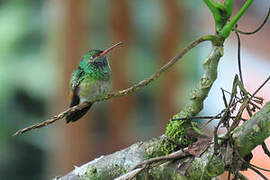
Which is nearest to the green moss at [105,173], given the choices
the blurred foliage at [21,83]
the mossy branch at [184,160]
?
the mossy branch at [184,160]

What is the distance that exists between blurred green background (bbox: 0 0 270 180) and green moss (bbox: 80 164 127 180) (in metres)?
2.27

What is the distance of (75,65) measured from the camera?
367 cm

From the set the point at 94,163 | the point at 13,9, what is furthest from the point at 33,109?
the point at 94,163

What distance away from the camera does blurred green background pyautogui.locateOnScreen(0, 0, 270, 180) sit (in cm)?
387

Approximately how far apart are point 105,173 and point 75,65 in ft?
8.57

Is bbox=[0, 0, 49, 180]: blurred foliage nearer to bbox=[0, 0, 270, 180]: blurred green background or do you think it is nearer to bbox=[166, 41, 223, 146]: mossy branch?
bbox=[0, 0, 270, 180]: blurred green background

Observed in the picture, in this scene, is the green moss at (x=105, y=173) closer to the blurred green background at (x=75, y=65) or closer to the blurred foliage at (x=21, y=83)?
the blurred green background at (x=75, y=65)

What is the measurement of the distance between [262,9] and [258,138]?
10.1 feet

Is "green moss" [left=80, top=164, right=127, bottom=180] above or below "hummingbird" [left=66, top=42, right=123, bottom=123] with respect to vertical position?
below

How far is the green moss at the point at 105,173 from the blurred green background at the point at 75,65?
7.44 feet

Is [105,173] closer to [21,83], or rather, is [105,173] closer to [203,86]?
[203,86]

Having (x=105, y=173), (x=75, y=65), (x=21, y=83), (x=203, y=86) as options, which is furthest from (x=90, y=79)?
(x=21, y=83)

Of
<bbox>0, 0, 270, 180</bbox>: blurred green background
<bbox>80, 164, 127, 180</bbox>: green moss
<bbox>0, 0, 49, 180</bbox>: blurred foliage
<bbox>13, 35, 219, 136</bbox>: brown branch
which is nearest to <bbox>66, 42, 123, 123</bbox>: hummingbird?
<bbox>80, 164, 127, 180</bbox>: green moss

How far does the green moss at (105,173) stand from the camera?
110cm
